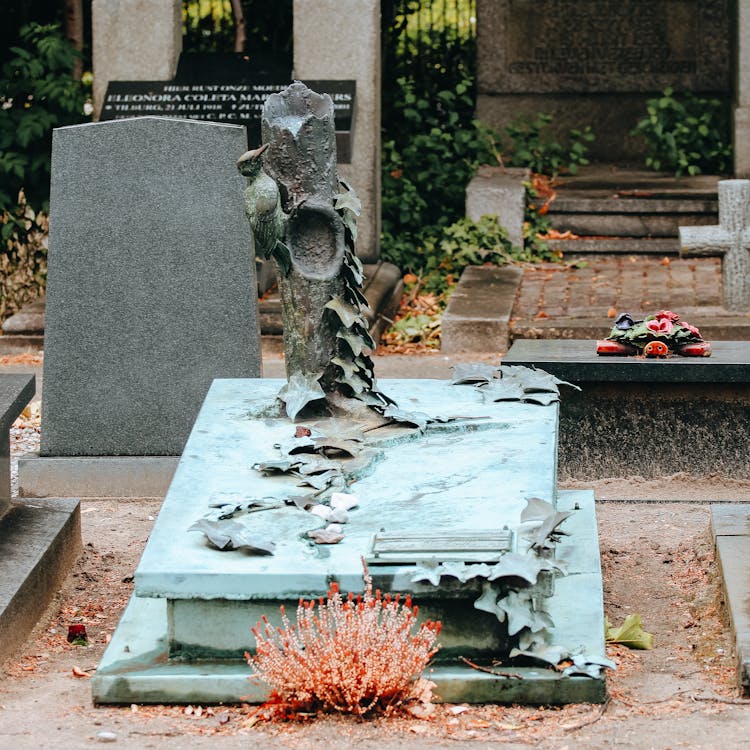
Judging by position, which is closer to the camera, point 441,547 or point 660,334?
point 441,547

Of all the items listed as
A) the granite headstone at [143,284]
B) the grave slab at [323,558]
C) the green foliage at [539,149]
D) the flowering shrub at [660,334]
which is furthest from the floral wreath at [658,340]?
the green foliage at [539,149]

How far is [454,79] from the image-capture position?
1533 cm

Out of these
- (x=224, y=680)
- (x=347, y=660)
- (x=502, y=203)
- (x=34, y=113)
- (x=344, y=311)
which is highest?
(x=34, y=113)

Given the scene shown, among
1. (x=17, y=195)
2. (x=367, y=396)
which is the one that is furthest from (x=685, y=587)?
(x=17, y=195)

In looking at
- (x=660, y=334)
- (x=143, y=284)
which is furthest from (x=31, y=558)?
(x=660, y=334)

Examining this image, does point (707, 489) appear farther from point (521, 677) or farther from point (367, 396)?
point (521, 677)

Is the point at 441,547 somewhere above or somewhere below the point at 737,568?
above

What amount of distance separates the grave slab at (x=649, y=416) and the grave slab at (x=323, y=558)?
4.58 feet

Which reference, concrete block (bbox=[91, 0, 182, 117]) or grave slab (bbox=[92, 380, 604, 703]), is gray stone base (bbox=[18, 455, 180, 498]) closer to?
grave slab (bbox=[92, 380, 604, 703])

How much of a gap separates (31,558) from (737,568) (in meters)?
2.51

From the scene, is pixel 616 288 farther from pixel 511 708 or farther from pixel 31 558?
pixel 511 708

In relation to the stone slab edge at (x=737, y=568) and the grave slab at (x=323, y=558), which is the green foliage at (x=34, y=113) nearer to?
the grave slab at (x=323, y=558)

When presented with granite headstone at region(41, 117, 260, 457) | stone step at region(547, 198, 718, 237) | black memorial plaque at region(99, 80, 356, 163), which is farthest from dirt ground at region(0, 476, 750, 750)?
stone step at region(547, 198, 718, 237)

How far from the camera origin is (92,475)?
733cm
